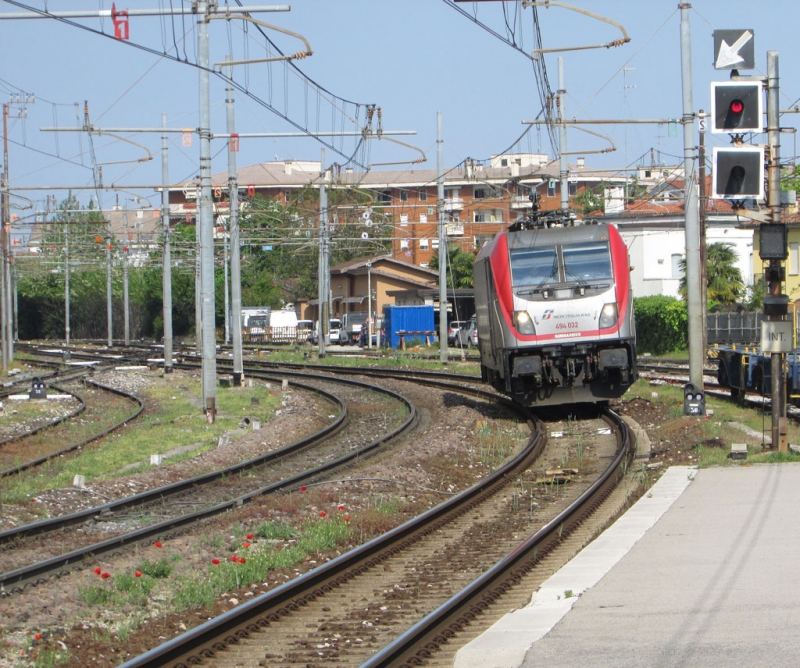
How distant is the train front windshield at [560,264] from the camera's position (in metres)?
19.0

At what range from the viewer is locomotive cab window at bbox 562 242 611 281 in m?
19.0

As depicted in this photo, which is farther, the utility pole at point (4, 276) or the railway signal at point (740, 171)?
the utility pole at point (4, 276)

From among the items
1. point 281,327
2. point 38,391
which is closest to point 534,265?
point 38,391

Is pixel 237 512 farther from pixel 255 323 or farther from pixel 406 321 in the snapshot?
pixel 255 323

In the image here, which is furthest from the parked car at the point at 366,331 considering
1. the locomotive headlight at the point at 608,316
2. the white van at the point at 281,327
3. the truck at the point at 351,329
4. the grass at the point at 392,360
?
the locomotive headlight at the point at 608,316

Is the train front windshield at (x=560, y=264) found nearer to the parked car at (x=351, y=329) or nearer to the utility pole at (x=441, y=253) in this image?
the utility pole at (x=441, y=253)

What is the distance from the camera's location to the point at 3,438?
20.0 meters

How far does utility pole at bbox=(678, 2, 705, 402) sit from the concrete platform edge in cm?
820

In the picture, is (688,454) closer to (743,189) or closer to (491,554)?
(743,189)

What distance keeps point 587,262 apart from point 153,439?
8653 mm

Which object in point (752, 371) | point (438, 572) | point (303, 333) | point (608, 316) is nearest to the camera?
point (438, 572)

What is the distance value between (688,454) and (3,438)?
12.9 m

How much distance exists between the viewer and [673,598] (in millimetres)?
7098

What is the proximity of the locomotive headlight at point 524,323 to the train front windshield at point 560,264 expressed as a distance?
57 cm
